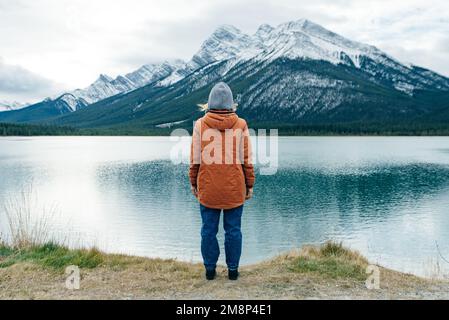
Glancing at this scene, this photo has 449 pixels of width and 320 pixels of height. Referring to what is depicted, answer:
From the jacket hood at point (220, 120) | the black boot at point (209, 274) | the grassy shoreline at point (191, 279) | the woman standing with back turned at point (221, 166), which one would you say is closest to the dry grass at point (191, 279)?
the grassy shoreline at point (191, 279)

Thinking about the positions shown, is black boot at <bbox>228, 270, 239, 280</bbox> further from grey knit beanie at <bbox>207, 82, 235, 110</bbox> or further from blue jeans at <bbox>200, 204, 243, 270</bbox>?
grey knit beanie at <bbox>207, 82, 235, 110</bbox>

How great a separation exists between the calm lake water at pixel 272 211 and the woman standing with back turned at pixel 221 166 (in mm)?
6997

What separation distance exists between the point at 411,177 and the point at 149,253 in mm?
38466

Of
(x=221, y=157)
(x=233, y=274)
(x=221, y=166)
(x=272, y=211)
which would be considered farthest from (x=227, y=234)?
(x=272, y=211)

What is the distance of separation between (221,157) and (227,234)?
139 centimetres

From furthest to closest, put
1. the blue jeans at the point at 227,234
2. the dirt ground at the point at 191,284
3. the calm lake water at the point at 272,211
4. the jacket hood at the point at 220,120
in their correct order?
1. the calm lake water at the point at 272,211
2. the blue jeans at the point at 227,234
3. the jacket hood at the point at 220,120
4. the dirt ground at the point at 191,284

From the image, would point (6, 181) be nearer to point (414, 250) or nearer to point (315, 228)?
point (315, 228)

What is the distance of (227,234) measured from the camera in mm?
7820

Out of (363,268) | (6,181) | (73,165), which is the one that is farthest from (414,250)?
(73,165)

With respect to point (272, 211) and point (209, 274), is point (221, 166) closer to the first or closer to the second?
point (209, 274)

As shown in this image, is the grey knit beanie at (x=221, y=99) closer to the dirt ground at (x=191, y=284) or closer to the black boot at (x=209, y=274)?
the black boot at (x=209, y=274)

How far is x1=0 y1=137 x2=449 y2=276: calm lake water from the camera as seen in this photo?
73.3ft

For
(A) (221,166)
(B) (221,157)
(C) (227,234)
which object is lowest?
(C) (227,234)

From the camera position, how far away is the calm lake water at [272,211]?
2233cm
